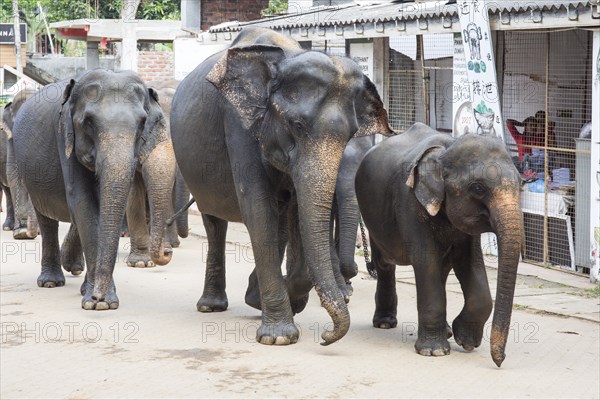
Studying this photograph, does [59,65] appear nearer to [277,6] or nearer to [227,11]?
[227,11]

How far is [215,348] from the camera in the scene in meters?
8.92

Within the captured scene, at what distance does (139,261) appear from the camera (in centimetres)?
1314

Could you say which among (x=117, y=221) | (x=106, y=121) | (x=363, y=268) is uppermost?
(x=106, y=121)

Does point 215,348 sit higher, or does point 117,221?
point 117,221

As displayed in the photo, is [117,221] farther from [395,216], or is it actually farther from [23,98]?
[23,98]

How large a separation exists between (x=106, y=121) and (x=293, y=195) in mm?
1948

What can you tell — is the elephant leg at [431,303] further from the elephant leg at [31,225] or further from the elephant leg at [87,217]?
the elephant leg at [31,225]

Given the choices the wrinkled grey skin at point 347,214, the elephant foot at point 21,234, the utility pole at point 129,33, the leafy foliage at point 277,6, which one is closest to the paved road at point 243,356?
the wrinkled grey skin at point 347,214

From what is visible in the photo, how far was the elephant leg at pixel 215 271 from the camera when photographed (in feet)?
33.8

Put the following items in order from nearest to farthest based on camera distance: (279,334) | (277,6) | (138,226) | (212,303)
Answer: (279,334) → (212,303) → (138,226) → (277,6)

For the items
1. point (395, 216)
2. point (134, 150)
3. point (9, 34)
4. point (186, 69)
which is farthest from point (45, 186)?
point (9, 34)

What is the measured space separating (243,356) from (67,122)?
310cm

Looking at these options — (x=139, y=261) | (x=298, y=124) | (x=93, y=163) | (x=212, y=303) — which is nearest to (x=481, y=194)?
(x=298, y=124)

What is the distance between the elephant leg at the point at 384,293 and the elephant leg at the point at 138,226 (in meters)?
3.95
